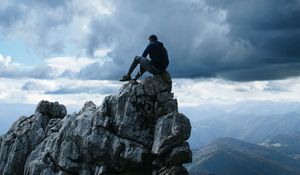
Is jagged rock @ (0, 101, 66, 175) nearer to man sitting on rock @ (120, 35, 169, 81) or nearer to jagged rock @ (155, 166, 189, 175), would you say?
man sitting on rock @ (120, 35, 169, 81)

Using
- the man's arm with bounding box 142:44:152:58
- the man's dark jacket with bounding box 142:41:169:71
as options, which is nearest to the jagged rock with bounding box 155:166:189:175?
the man's dark jacket with bounding box 142:41:169:71

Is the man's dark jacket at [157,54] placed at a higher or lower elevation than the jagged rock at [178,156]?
higher

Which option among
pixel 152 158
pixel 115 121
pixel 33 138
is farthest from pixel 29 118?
pixel 152 158

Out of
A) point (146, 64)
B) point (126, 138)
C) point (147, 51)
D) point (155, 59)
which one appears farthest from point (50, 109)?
A: point (155, 59)

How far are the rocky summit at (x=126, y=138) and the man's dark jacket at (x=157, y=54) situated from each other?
1.40 meters

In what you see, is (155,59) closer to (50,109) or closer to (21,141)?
(50,109)

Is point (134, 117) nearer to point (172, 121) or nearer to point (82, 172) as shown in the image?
point (172, 121)

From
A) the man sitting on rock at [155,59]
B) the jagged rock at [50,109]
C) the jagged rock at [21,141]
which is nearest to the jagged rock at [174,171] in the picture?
the man sitting on rock at [155,59]

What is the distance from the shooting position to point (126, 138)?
38062 millimetres

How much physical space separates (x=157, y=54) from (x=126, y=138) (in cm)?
925

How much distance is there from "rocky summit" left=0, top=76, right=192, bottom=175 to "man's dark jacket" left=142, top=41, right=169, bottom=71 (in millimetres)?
1399

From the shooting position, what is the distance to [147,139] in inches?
1495

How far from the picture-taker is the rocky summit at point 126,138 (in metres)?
35.1

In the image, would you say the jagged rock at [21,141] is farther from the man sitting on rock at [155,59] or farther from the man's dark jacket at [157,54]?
the man's dark jacket at [157,54]
